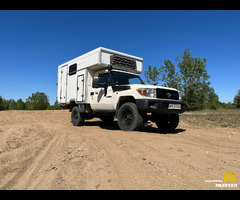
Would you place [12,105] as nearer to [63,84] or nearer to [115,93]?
[63,84]

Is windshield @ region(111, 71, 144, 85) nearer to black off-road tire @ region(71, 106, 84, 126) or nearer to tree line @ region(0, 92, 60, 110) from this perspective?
black off-road tire @ region(71, 106, 84, 126)

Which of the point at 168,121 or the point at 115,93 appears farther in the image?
the point at 168,121

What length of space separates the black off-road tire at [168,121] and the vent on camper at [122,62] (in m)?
2.53

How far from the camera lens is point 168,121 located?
619 cm

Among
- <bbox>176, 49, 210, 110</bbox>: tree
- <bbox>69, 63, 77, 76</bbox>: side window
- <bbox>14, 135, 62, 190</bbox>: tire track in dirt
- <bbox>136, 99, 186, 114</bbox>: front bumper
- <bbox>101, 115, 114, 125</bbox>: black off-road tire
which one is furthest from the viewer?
<bbox>176, 49, 210, 110</bbox>: tree

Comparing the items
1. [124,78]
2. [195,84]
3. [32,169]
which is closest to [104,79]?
[124,78]

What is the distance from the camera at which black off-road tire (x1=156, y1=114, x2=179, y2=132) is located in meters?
6.00

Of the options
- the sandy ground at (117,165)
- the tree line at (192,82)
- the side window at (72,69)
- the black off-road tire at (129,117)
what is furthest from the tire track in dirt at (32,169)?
the tree line at (192,82)

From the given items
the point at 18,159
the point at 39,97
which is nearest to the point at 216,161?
the point at 18,159

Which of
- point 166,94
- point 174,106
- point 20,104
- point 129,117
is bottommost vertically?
point 20,104

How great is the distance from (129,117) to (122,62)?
2594mm

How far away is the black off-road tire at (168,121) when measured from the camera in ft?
19.7

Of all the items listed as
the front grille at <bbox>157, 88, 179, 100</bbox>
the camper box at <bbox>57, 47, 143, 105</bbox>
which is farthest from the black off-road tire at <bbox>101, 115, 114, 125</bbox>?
the front grille at <bbox>157, 88, 179, 100</bbox>

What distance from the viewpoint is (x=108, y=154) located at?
3.11 m
